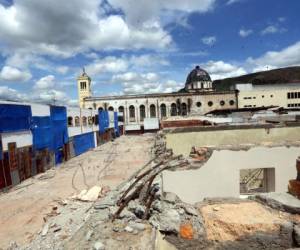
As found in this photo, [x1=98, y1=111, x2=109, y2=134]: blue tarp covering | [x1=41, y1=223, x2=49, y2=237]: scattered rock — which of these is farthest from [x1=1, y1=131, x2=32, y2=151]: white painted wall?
[x1=98, y1=111, x2=109, y2=134]: blue tarp covering

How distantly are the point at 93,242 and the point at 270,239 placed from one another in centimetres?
308

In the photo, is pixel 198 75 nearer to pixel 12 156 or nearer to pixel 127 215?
pixel 12 156

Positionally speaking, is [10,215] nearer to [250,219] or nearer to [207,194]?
[207,194]

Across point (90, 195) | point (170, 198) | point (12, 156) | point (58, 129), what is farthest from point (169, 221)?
point (58, 129)

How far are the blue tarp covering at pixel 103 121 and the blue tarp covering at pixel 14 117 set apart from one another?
62.4 ft

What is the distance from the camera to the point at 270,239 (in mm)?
5043

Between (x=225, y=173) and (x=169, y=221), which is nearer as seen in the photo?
(x=169, y=221)

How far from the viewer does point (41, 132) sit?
765 inches

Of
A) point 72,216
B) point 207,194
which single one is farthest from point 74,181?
point 207,194

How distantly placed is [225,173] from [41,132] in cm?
1448

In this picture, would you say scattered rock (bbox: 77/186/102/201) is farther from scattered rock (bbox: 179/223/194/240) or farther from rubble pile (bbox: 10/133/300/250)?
scattered rock (bbox: 179/223/194/240)

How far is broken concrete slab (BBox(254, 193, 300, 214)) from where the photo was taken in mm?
5254

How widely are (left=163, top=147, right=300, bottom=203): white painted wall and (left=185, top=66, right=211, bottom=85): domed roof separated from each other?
5852 cm

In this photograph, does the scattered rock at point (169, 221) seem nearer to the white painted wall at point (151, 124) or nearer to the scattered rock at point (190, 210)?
the scattered rock at point (190, 210)
